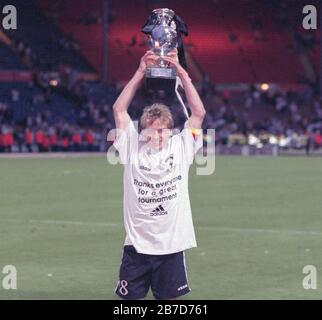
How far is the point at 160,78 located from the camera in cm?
825

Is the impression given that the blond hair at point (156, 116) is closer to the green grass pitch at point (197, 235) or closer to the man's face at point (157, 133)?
the man's face at point (157, 133)

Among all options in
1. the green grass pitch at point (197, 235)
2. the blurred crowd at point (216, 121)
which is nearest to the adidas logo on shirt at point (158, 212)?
the green grass pitch at point (197, 235)

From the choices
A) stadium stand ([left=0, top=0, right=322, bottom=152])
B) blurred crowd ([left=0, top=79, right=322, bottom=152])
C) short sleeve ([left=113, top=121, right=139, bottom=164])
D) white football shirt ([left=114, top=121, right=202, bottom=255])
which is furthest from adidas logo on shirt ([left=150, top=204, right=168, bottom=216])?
stadium stand ([left=0, top=0, right=322, bottom=152])

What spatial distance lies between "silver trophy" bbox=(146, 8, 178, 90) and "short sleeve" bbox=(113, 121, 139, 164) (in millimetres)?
413

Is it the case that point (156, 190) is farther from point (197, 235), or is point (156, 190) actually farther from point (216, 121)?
point (216, 121)

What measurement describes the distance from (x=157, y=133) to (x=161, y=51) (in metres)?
0.65

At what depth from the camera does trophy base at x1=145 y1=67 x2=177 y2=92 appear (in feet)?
26.9

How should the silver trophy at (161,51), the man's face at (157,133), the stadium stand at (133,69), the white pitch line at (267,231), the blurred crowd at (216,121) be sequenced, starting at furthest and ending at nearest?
the stadium stand at (133,69), the blurred crowd at (216,121), the white pitch line at (267,231), the man's face at (157,133), the silver trophy at (161,51)

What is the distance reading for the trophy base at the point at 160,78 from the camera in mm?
8203

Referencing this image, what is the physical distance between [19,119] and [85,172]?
17929mm

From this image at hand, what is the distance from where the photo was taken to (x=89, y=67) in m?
54.6

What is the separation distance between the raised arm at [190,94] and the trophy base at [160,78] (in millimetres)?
60
